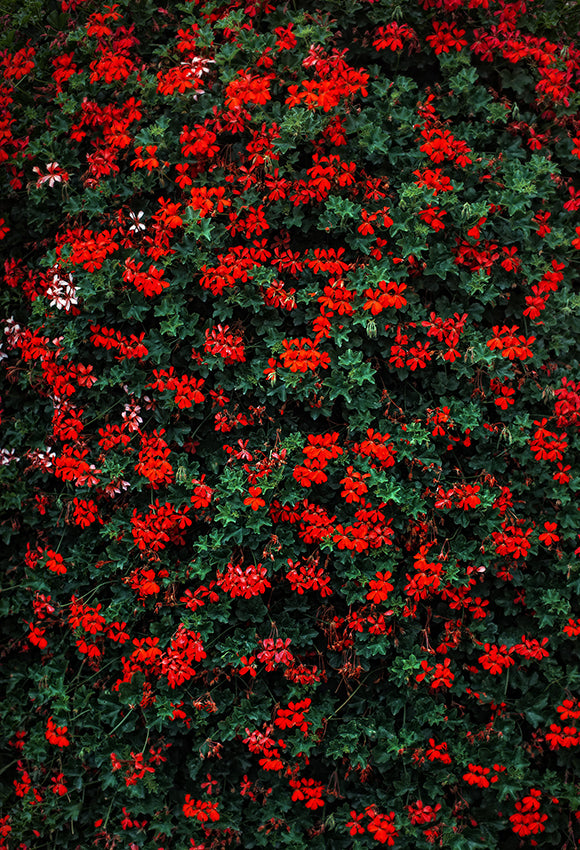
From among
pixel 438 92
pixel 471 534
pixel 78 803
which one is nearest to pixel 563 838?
pixel 471 534

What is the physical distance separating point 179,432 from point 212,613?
2.47ft

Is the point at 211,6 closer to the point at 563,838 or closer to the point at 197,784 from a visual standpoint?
the point at 197,784

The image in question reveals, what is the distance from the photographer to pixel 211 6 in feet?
10.3

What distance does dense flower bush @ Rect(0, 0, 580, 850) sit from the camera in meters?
2.79

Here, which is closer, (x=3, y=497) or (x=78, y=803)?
(x=78, y=803)

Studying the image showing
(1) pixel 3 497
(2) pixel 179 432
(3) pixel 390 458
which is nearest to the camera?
(3) pixel 390 458

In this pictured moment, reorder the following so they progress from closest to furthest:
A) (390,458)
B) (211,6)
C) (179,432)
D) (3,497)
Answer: (390,458) → (179,432) → (211,6) → (3,497)

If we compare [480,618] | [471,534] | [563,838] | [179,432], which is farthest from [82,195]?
[563,838]

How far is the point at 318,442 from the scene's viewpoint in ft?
9.11

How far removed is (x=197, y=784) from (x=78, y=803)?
21.7 inches

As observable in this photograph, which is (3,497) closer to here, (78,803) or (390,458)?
(78,803)

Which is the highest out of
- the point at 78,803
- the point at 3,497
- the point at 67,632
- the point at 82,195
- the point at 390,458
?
the point at 82,195

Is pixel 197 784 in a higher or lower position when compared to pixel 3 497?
lower

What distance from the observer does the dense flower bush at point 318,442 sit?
279 centimetres
